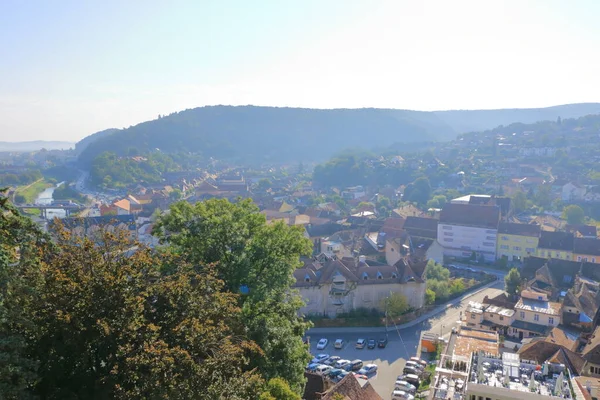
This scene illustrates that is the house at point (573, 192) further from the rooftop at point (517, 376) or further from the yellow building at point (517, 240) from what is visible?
the rooftop at point (517, 376)

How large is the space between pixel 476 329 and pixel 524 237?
1736 cm

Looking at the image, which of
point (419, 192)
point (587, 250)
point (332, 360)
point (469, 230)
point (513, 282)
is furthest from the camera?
point (419, 192)

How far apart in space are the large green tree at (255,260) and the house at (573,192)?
51.0 meters

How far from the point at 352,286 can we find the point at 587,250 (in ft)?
57.9

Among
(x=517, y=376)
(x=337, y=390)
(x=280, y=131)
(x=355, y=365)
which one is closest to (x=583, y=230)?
(x=355, y=365)

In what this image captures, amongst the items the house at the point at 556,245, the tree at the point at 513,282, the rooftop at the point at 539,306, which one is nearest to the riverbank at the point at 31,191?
the house at the point at 556,245

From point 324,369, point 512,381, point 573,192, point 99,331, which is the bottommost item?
point 573,192

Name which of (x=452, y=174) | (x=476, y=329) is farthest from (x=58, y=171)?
(x=476, y=329)

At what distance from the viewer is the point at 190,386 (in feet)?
21.7

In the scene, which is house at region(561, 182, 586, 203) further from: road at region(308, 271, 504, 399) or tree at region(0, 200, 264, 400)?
tree at region(0, 200, 264, 400)

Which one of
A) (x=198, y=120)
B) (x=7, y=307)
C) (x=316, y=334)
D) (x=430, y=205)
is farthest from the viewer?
(x=198, y=120)

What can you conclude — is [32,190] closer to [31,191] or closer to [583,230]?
[31,191]

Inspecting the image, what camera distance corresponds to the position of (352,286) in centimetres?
2295

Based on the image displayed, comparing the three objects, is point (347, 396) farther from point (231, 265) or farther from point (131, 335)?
point (131, 335)
